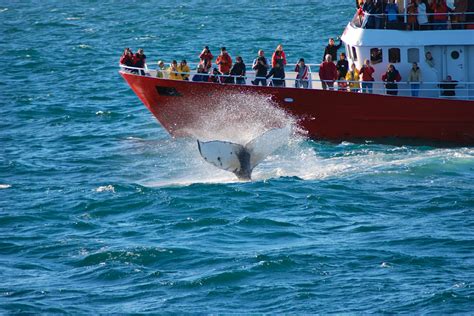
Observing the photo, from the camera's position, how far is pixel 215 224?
30.1 m

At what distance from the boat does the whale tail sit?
18.4 ft

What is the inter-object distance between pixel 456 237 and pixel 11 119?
2439 centimetres

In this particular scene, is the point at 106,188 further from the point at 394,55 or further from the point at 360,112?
the point at 394,55

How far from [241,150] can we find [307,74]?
7.73 metres

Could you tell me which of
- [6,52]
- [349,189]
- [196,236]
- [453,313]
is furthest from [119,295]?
[6,52]

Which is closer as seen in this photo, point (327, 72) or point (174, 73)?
point (327, 72)

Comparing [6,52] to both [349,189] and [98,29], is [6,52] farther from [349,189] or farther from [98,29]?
[349,189]

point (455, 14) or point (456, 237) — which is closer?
point (456, 237)

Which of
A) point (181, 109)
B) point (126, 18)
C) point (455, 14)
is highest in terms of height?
point (455, 14)

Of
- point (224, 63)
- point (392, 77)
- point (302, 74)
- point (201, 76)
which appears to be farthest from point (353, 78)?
point (201, 76)

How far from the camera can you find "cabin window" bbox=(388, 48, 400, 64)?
126 feet

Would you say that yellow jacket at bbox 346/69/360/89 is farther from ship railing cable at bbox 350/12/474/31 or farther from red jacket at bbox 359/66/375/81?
ship railing cable at bbox 350/12/474/31

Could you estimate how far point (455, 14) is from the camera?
3766 cm

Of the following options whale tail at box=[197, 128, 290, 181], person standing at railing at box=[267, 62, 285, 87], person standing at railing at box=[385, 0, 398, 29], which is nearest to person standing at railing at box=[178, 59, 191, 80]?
person standing at railing at box=[267, 62, 285, 87]
